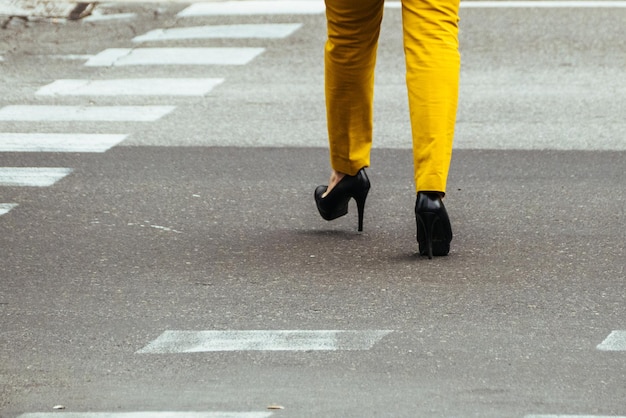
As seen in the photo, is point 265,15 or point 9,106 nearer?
point 9,106

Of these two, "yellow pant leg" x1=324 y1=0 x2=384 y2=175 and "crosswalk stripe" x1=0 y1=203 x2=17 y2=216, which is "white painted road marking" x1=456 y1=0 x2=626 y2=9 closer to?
"crosswalk stripe" x1=0 y1=203 x2=17 y2=216

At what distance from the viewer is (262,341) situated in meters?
4.20

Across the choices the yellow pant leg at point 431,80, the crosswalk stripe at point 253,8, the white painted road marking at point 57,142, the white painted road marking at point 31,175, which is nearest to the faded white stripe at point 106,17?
the crosswalk stripe at point 253,8

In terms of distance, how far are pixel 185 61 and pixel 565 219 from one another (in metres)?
4.78

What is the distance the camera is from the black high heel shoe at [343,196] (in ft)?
18.3

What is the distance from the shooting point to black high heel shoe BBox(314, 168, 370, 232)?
18.3ft

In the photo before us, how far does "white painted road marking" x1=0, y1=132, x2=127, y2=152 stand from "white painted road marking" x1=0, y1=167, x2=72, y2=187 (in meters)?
0.50

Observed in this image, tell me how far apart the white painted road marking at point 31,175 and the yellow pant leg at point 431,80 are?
2.14 metres

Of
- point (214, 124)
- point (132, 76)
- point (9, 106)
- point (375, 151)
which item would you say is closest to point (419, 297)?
point (375, 151)

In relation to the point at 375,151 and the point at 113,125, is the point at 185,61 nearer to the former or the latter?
the point at 113,125

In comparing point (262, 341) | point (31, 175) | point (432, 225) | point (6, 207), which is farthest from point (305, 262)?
point (31, 175)

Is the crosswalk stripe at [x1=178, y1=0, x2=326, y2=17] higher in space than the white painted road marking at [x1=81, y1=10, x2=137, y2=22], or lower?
lower

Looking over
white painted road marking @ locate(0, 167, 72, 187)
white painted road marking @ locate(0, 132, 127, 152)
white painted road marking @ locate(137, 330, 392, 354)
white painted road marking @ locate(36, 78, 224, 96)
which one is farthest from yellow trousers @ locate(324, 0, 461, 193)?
white painted road marking @ locate(36, 78, 224, 96)

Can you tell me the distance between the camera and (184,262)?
17.0 feet
